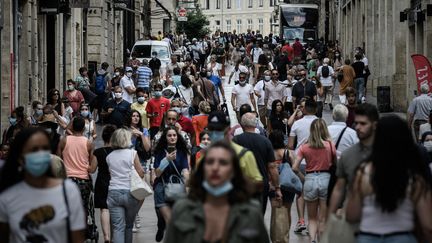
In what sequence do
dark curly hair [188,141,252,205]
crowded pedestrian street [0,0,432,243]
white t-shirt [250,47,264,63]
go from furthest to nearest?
white t-shirt [250,47,264,63] → crowded pedestrian street [0,0,432,243] → dark curly hair [188,141,252,205]

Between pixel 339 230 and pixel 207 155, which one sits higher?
pixel 207 155

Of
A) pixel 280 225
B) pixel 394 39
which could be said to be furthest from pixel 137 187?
pixel 394 39

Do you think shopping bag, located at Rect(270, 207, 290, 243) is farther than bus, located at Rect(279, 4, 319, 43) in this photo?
No

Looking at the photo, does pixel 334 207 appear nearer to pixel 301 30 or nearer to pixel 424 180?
pixel 424 180

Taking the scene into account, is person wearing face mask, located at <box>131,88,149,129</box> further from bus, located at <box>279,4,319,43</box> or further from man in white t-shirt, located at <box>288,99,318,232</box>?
bus, located at <box>279,4,319,43</box>

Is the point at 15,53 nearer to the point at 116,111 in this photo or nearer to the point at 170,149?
the point at 116,111

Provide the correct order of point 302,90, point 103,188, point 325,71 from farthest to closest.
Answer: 1. point 325,71
2. point 302,90
3. point 103,188

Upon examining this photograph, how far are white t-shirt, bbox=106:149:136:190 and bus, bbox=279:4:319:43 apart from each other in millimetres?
54709

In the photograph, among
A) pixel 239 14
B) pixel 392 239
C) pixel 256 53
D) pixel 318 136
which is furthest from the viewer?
pixel 239 14

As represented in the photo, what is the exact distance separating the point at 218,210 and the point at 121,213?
22.2 feet

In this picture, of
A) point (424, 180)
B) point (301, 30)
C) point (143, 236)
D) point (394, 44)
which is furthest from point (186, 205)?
point (301, 30)

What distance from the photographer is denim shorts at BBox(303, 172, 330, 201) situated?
14117mm

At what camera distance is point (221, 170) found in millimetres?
7328

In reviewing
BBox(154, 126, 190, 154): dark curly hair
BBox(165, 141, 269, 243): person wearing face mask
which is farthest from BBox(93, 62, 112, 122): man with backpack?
BBox(165, 141, 269, 243): person wearing face mask
